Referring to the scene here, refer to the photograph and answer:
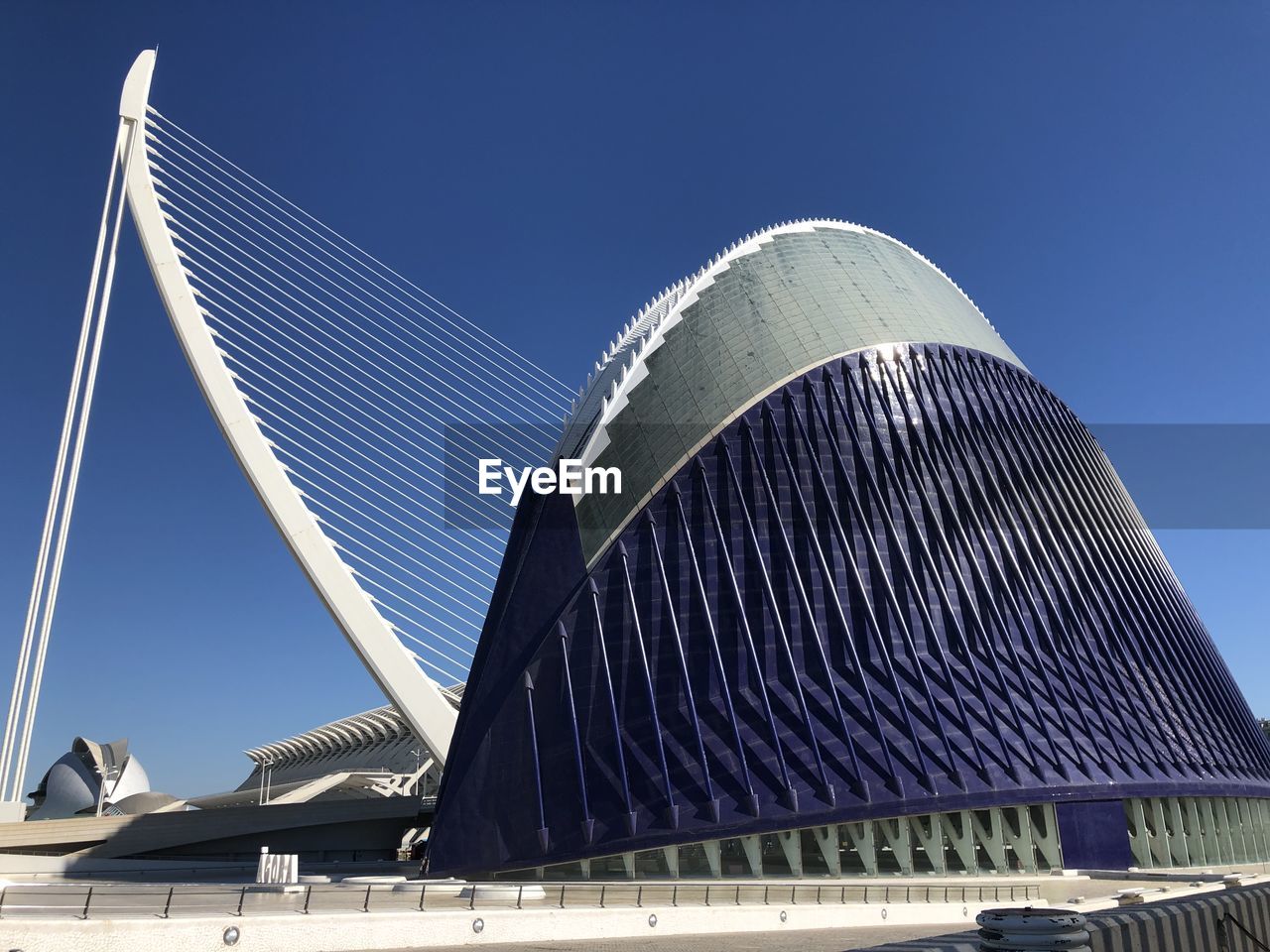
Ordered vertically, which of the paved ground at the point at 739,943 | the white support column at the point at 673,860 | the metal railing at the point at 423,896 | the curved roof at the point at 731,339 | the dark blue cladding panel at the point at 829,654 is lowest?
the paved ground at the point at 739,943

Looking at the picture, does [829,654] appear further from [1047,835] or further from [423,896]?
[423,896]

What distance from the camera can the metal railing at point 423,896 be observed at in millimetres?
14094

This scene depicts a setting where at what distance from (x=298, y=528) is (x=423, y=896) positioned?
14.4 meters

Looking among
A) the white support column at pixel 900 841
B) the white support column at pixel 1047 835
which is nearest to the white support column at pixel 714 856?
the white support column at pixel 900 841

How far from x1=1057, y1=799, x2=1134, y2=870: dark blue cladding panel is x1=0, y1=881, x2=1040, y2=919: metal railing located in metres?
4.96

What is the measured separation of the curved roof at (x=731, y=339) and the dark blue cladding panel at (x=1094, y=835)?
56.1 ft

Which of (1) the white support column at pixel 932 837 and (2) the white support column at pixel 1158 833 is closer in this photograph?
(1) the white support column at pixel 932 837

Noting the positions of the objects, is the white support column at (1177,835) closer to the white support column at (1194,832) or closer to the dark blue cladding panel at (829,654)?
the white support column at (1194,832)

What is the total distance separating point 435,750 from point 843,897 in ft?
44.2

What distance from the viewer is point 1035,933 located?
21.0ft

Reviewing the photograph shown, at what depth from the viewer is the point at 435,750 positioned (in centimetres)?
2919

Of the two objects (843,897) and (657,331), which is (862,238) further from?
(843,897)

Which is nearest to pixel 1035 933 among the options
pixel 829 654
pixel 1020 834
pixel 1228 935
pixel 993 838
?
pixel 1228 935

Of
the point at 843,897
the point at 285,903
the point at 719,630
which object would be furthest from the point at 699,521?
the point at 285,903
